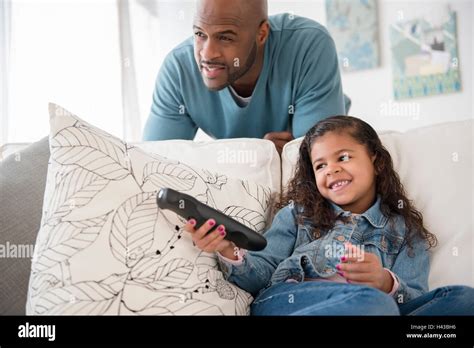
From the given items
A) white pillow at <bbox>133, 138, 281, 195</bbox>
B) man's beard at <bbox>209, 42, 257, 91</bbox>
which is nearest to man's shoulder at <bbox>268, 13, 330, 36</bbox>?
man's beard at <bbox>209, 42, 257, 91</bbox>

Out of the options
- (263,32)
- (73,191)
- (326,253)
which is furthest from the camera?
(263,32)

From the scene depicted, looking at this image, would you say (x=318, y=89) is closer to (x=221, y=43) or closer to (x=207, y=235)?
(x=221, y=43)

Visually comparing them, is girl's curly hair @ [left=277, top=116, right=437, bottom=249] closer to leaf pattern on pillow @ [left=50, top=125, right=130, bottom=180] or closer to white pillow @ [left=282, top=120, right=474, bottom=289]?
white pillow @ [left=282, top=120, right=474, bottom=289]

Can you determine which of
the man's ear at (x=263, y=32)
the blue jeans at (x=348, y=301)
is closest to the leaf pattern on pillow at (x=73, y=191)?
the blue jeans at (x=348, y=301)

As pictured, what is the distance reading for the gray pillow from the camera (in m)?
1.20

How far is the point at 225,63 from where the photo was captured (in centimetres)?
179

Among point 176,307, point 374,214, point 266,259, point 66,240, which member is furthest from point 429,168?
point 66,240

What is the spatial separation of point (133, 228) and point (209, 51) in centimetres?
86

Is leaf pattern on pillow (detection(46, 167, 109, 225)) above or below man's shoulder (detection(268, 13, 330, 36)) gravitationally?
below

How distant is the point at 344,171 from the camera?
1245 millimetres

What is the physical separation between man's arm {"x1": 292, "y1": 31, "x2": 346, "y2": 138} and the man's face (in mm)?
178

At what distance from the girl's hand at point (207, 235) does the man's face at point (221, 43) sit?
0.86m

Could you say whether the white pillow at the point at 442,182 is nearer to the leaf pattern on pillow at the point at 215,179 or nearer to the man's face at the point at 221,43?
the leaf pattern on pillow at the point at 215,179

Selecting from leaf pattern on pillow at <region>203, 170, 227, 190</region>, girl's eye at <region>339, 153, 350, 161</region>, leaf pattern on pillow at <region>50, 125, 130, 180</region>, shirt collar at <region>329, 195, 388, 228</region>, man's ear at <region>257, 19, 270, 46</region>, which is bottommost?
shirt collar at <region>329, 195, 388, 228</region>
